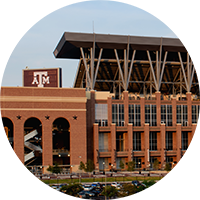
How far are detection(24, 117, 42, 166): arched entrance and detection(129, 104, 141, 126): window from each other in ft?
82.9

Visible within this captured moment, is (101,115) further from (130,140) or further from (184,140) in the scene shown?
(184,140)

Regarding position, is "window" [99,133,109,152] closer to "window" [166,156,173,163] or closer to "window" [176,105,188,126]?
"window" [166,156,173,163]

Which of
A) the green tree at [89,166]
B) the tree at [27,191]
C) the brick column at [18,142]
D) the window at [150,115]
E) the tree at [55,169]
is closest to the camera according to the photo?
the tree at [27,191]

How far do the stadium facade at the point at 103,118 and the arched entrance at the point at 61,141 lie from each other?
264mm

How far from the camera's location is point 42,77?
10556cm

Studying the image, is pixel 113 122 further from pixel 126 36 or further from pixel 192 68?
pixel 192 68

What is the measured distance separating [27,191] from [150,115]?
2202 inches

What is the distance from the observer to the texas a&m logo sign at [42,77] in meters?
105

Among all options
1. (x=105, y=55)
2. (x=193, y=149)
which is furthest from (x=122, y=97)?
(x=193, y=149)

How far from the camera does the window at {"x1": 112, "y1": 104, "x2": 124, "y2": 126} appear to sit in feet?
351

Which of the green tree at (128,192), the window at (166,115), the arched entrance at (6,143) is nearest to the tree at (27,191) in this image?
the green tree at (128,192)

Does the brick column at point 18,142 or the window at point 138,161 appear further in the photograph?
the window at point 138,161

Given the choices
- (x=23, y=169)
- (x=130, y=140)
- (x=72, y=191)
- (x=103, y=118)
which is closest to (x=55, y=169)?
(x=23, y=169)

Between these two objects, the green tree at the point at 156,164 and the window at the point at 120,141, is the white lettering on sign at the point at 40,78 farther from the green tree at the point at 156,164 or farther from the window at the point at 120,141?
the green tree at the point at 156,164
